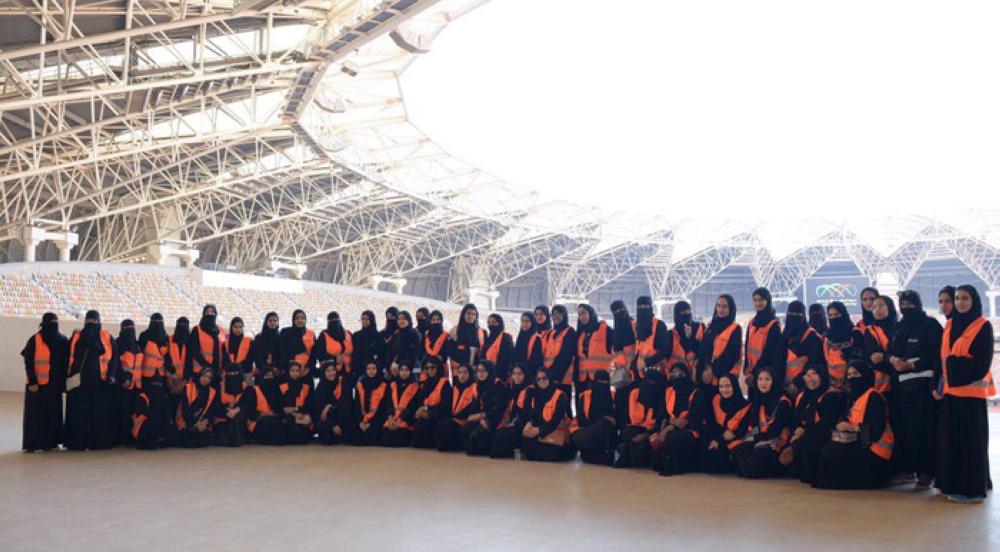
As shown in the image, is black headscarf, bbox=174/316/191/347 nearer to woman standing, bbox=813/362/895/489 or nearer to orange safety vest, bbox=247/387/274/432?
orange safety vest, bbox=247/387/274/432

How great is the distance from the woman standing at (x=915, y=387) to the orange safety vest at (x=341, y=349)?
5.75m

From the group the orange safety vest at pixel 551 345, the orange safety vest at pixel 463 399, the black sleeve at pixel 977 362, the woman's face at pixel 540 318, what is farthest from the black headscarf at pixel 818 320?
the orange safety vest at pixel 463 399

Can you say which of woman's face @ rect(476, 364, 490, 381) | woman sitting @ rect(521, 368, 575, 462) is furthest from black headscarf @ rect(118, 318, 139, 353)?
woman sitting @ rect(521, 368, 575, 462)

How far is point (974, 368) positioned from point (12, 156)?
22.5 metres

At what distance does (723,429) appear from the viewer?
7047 millimetres

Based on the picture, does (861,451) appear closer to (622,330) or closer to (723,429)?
(723,429)

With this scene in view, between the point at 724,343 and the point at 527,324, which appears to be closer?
the point at 724,343

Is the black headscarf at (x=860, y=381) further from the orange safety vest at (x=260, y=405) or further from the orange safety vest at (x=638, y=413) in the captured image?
the orange safety vest at (x=260, y=405)

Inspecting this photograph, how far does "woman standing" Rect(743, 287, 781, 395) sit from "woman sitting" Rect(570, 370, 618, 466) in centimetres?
140

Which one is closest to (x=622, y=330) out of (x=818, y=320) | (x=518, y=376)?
(x=518, y=376)

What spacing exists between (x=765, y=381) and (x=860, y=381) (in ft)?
2.58

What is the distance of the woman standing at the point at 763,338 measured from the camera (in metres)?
7.07

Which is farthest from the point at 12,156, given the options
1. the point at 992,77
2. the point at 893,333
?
the point at 992,77

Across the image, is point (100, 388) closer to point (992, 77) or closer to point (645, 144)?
point (645, 144)
